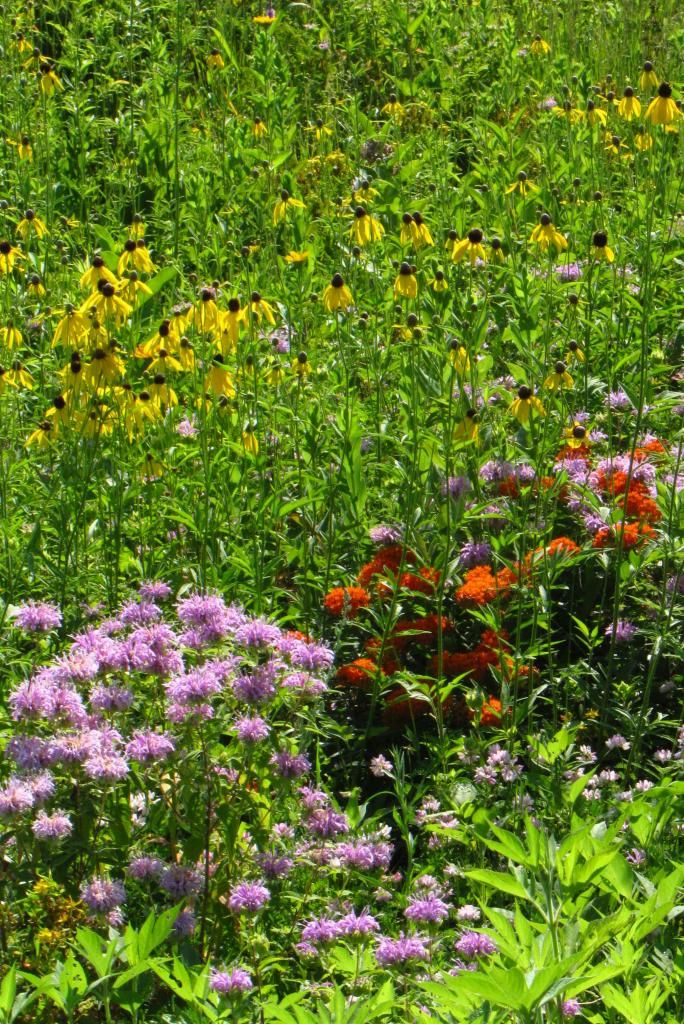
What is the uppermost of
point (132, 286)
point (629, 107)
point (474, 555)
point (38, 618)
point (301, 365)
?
point (629, 107)

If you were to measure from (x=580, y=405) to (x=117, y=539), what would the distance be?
1696 millimetres

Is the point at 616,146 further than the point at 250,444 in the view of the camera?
Yes

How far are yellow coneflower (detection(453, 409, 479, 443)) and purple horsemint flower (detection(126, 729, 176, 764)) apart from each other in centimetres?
132

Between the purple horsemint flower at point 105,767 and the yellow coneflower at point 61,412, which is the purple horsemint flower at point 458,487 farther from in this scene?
the purple horsemint flower at point 105,767

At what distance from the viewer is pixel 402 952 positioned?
2.01 metres

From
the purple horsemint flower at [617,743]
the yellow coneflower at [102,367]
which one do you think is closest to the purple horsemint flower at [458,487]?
the purple horsemint flower at [617,743]

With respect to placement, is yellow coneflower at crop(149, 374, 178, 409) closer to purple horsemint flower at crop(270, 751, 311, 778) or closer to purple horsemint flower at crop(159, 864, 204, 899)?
purple horsemint flower at crop(270, 751, 311, 778)

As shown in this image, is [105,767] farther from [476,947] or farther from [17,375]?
[17,375]

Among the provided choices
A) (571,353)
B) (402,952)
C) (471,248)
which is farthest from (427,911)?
(571,353)

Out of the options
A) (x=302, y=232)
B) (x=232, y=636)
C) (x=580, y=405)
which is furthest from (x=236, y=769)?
(x=302, y=232)

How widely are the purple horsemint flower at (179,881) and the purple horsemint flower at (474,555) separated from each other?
4.77 feet

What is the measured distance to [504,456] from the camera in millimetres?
3592

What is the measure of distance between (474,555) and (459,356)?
0.57 m

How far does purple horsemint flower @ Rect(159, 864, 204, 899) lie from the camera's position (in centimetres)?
213
